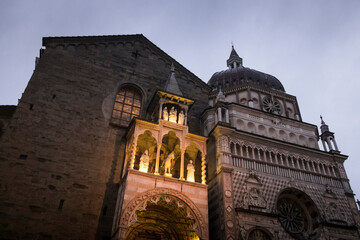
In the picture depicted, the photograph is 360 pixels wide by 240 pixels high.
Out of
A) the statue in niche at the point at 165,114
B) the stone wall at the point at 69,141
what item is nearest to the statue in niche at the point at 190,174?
the statue in niche at the point at 165,114

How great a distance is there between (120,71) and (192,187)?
10.4 m

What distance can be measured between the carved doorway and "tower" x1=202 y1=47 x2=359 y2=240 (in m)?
1.87

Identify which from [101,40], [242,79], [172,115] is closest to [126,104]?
[172,115]

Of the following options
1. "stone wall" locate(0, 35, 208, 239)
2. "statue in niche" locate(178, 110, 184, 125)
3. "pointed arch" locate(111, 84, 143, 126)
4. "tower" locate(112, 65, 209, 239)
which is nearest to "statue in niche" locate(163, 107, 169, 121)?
"tower" locate(112, 65, 209, 239)

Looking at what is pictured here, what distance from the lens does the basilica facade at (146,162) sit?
1533 cm

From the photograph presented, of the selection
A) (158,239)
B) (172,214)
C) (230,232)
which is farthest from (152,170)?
(230,232)

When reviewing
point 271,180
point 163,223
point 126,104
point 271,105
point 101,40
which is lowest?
point 163,223

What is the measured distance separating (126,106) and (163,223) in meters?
8.36

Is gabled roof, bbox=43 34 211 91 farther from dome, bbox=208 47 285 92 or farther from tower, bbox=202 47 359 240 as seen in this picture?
dome, bbox=208 47 285 92

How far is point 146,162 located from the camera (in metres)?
16.2

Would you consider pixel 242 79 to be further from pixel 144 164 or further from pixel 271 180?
pixel 144 164

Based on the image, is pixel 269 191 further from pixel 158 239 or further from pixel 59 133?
pixel 59 133

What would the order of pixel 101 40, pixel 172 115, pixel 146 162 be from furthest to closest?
pixel 101 40 → pixel 172 115 → pixel 146 162

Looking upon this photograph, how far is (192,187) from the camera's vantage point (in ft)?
53.2
